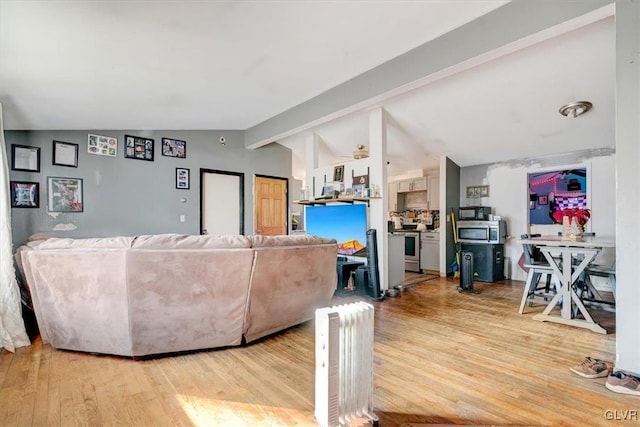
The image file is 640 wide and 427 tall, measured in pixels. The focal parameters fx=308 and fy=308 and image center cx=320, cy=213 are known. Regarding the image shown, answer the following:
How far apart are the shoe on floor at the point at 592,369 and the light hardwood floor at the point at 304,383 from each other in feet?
0.13

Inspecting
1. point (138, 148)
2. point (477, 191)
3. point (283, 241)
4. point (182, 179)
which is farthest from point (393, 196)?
point (138, 148)

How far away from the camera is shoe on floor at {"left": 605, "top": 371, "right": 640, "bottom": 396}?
1.98m

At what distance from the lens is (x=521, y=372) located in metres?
2.24

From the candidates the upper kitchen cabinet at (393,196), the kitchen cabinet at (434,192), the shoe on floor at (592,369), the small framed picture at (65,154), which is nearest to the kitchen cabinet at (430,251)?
the kitchen cabinet at (434,192)

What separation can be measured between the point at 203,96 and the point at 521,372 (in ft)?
14.0

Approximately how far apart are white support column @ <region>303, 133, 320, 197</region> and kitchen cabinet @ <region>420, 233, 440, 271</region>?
2.67m

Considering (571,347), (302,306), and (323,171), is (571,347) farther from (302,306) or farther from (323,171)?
(323,171)

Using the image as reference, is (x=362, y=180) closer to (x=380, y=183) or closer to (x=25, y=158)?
(x=380, y=183)

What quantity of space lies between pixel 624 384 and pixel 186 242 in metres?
3.19

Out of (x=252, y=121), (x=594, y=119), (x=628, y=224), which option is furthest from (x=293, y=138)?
(x=628, y=224)

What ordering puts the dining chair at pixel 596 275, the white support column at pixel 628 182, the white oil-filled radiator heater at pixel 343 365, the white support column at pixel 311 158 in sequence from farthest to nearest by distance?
the white support column at pixel 311 158
the dining chair at pixel 596 275
the white support column at pixel 628 182
the white oil-filled radiator heater at pixel 343 365

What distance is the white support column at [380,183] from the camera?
4531 mm

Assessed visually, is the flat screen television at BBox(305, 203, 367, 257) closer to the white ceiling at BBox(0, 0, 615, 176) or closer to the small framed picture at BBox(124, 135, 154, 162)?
the white ceiling at BBox(0, 0, 615, 176)

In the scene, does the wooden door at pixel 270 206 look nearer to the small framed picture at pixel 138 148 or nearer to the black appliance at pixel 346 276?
the small framed picture at pixel 138 148
